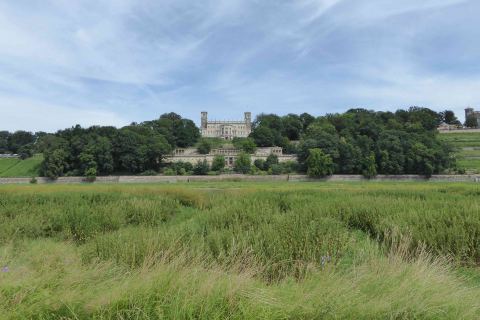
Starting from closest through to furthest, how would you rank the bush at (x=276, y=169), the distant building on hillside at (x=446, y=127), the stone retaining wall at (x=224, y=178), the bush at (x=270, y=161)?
the stone retaining wall at (x=224, y=178) → the bush at (x=276, y=169) → the bush at (x=270, y=161) → the distant building on hillside at (x=446, y=127)

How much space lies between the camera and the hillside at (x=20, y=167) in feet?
256

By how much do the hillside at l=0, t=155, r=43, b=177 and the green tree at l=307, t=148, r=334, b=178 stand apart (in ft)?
179

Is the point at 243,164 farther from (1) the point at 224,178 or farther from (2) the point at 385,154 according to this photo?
(2) the point at 385,154

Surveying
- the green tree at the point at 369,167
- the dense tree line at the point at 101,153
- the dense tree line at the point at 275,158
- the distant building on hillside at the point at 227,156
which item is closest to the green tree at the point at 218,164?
the dense tree line at the point at 275,158

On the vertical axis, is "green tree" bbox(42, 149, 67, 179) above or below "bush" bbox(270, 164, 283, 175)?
above

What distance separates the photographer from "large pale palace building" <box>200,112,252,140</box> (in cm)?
14225

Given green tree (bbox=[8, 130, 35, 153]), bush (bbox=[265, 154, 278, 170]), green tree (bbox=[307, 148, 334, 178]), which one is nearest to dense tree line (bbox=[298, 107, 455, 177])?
green tree (bbox=[307, 148, 334, 178])

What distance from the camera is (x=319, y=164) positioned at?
6706 cm

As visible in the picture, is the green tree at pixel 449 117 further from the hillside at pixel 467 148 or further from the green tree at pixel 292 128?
the green tree at pixel 292 128

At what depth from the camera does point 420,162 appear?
65812 millimetres

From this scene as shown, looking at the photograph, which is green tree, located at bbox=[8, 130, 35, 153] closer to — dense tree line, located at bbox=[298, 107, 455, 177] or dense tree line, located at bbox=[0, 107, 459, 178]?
dense tree line, located at bbox=[0, 107, 459, 178]

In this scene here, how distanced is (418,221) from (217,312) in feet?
27.6

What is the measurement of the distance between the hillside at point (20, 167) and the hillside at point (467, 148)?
85.5 m

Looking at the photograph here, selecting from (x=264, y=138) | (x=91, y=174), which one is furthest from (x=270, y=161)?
(x=91, y=174)
